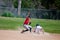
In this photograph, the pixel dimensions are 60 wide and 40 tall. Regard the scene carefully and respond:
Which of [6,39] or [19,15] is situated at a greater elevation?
[6,39]

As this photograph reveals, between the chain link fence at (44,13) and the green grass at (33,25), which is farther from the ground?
the green grass at (33,25)

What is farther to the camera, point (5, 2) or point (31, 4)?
point (5, 2)

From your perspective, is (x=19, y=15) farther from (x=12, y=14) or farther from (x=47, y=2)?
(x=47, y=2)

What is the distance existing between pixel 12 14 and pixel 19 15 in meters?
1.17

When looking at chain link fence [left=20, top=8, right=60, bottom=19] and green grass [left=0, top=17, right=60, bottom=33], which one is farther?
chain link fence [left=20, top=8, right=60, bottom=19]

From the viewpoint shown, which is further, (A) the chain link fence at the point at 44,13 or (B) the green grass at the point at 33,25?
(A) the chain link fence at the point at 44,13

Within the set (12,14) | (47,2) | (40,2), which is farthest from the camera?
(40,2)

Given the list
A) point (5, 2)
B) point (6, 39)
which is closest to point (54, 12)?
point (5, 2)

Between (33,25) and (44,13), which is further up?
(33,25)

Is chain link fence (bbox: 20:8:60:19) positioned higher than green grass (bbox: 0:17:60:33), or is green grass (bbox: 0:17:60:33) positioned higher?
green grass (bbox: 0:17:60:33)

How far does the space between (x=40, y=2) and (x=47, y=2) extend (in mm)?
3204

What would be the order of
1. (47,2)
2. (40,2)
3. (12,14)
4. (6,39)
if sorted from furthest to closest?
(40,2) < (47,2) < (12,14) < (6,39)

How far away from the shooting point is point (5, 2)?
51.2 m

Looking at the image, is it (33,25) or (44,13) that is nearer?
(33,25)
